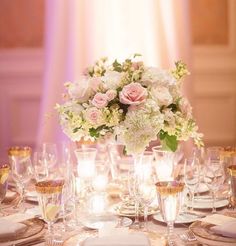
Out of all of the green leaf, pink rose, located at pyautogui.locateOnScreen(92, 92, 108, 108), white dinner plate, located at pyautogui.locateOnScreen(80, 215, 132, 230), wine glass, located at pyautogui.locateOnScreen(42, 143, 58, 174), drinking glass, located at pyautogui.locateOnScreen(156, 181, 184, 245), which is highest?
pink rose, located at pyautogui.locateOnScreen(92, 92, 108, 108)

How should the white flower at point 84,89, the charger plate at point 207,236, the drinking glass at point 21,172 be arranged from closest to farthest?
1. the charger plate at point 207,236
2. the white flower at point 84,89
3. the drinking glass at point 21,172

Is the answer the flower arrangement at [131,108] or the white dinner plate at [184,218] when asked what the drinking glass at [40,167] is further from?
the white dinner plate at [184,218]

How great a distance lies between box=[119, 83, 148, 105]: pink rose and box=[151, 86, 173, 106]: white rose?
46 millimetres

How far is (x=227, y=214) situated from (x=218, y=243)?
295 millimetres

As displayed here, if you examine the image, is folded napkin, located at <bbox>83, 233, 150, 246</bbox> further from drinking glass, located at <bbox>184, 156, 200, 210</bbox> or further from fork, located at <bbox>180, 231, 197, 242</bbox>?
drinking glass, located at <bbox>184, 156, 200, 210</bbox>

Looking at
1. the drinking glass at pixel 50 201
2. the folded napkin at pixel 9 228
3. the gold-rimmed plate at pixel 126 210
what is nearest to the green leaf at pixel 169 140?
the gold-rimmed plate at pixel 126 210

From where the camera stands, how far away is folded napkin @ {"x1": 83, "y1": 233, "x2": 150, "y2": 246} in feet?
5.01


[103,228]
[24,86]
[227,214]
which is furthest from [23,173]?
[24,86]

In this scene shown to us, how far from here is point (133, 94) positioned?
6.38 ft

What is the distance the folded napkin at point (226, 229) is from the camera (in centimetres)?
167

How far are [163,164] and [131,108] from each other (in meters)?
0.39

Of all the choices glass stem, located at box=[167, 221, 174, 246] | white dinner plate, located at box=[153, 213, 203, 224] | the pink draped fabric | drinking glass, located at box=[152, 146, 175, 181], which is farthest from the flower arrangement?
the pink draped fabric

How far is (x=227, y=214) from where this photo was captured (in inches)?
75.7

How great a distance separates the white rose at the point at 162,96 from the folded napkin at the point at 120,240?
59 cm
